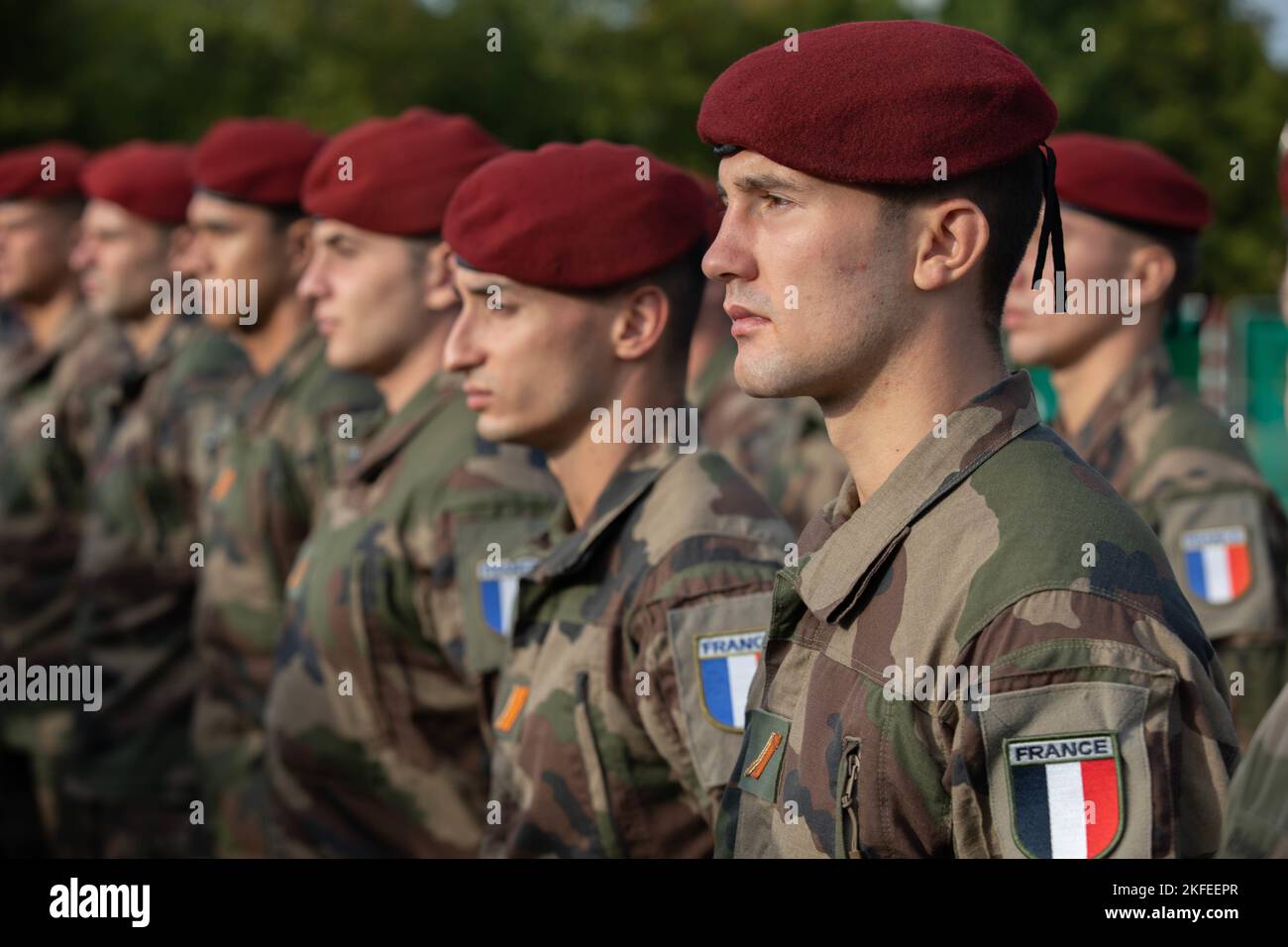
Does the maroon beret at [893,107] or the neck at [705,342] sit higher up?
the neck at [705,342]

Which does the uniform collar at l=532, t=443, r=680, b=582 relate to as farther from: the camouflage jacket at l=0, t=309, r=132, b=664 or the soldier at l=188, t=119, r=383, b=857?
the camouflage jacket at l=0, t=309, r=132, b=664

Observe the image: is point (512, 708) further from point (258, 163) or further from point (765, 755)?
point (258, 163)

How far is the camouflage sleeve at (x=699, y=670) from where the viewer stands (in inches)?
132

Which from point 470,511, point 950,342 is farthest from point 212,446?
point 950,342

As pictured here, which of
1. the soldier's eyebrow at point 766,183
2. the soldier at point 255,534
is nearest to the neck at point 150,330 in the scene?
the soldier at point 255,534

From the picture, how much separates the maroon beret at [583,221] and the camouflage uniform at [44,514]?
15.9 ft

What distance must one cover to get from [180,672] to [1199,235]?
4459 millimetres

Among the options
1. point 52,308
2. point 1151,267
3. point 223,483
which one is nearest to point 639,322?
point 1151,267

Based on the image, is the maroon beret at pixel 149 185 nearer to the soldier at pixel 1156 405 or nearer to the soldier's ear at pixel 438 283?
the soldier's ear at pixel 438 283

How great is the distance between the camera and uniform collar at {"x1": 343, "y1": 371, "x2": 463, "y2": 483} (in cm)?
513

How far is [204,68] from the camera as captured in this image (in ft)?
96.6

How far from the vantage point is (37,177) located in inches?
393

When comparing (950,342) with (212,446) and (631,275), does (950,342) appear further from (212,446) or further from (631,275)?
(212,446)

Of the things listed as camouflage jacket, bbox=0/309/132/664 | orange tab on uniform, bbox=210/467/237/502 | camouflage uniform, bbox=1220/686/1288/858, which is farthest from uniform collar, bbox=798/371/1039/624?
camouflage jacket, bbox=0/309/132/664
